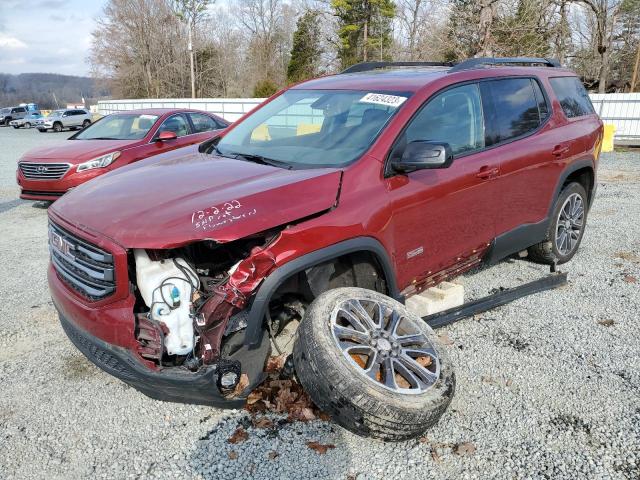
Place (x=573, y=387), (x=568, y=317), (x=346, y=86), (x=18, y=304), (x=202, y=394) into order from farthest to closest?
(x=18, y=304)
(x=568, y=317)
(x=346, y=86)
(x=573, y=387)
(x=202, y=394)

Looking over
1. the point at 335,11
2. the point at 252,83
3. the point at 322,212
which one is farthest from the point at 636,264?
the point at 252,83

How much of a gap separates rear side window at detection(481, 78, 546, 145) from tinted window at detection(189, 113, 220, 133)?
6576 millimetres

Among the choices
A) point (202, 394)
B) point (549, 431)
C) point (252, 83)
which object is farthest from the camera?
point (252, 83)

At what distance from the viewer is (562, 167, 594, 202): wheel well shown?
509 cm

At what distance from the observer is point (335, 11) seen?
4434 cm

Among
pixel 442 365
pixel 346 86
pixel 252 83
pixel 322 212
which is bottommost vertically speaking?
pixel 442 365

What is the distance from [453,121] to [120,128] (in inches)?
274

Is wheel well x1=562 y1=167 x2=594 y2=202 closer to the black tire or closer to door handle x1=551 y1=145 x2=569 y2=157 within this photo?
the black tire

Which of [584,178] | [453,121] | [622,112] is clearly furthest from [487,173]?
[622,112]

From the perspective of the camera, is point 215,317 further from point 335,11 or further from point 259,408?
point 335,11

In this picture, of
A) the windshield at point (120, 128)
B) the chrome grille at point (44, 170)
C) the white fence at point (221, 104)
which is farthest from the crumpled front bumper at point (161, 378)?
the white fence at point (221, 104)

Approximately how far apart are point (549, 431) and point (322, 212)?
1.69m

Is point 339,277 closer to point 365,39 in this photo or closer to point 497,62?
point 497,62

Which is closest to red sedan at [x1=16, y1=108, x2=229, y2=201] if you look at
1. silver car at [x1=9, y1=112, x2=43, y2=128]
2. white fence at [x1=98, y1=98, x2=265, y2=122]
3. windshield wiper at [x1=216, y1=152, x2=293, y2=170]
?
windshield wiper at [x1=216, y1=152, x2=293, y2=170]
